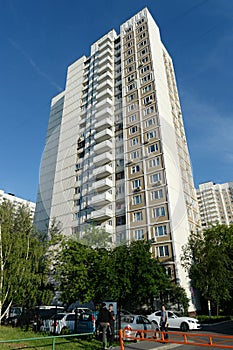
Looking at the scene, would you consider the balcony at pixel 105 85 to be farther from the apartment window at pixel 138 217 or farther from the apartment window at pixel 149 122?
the apartment window at pixel 138 217

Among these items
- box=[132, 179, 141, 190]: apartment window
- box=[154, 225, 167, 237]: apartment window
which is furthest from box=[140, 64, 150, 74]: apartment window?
box=[154, 225, 167, 237]: apartment window

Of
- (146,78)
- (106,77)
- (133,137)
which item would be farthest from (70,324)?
(106,77)

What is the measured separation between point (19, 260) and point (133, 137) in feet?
40.9

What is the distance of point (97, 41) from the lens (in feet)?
135

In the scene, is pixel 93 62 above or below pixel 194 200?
above

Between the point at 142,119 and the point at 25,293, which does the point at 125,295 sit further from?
the point at 142,119

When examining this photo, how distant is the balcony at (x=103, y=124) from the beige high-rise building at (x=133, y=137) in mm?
120

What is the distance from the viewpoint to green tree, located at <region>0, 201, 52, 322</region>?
39.2ft

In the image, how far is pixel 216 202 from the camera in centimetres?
8988

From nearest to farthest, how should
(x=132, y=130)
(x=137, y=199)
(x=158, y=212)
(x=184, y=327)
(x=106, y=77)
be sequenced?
(x=184, y=327) → (x=158, y=212) → (x=137, y=199) → (x=132, y=130) → (x=106, y=77)

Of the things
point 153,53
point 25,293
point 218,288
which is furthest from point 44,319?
point 153,53

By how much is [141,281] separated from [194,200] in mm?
15193

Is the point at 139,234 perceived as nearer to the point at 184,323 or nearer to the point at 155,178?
the point at 155,178

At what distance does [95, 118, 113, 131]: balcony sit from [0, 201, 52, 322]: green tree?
631 inches
